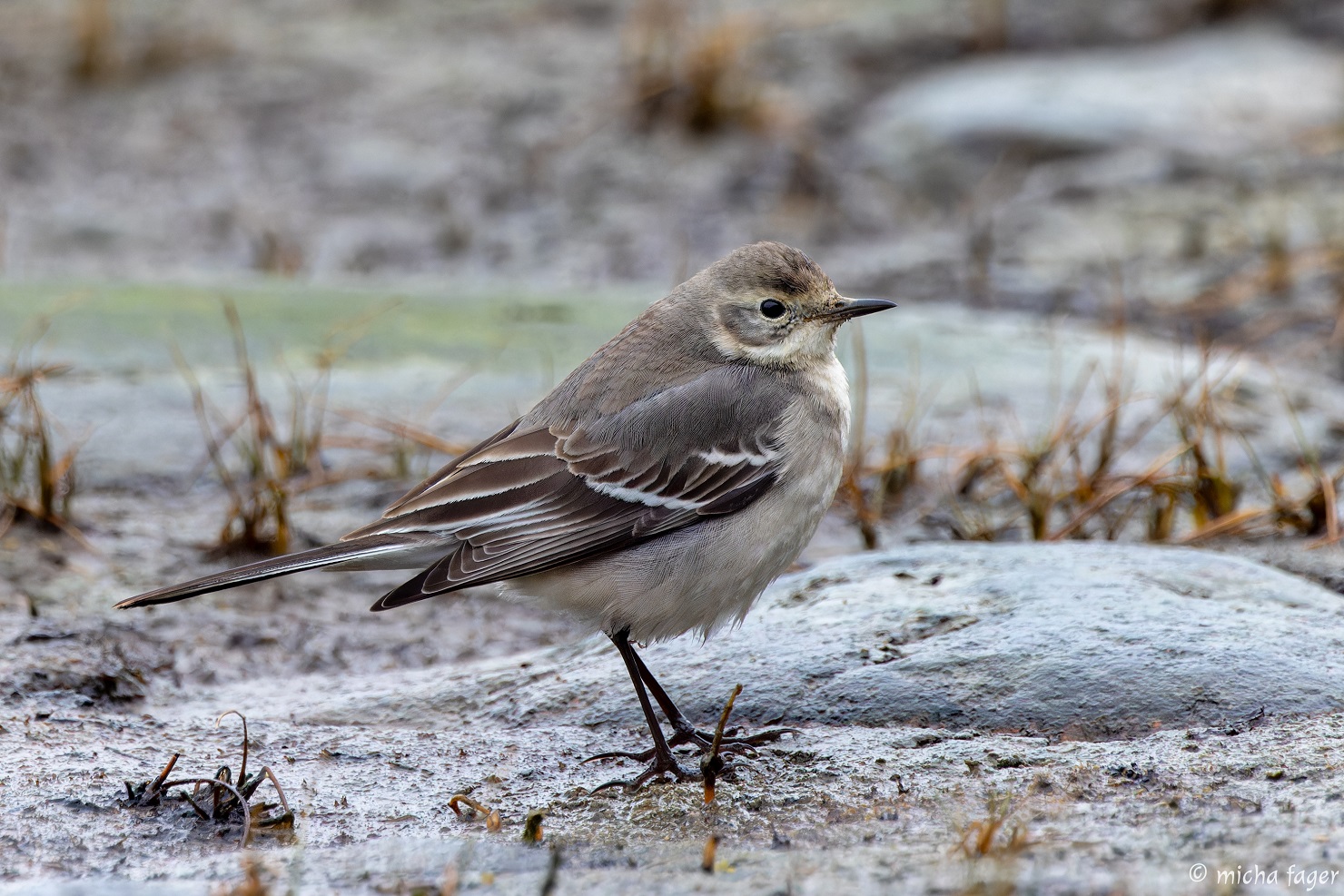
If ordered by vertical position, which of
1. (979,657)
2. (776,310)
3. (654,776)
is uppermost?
(776,310)

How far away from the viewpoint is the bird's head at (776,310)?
4.99 metres

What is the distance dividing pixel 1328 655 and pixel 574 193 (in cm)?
709

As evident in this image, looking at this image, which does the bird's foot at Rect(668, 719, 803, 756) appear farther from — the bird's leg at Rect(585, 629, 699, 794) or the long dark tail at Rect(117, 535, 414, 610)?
the long dark tail at Rect(117, 535, 414, 610)

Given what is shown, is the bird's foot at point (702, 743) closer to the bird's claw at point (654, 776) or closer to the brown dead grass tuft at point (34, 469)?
the bird's claw at point (654, 776)

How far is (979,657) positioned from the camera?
4.48 meters

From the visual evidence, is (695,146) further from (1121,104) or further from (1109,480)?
(1109,480)

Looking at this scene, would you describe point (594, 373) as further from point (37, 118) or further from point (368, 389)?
point (37, 118)

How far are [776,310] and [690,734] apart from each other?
4.75 feet

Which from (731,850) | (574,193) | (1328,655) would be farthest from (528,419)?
(574,193)

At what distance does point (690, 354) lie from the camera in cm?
496

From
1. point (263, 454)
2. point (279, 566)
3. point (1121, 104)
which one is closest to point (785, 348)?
point (279, 566)

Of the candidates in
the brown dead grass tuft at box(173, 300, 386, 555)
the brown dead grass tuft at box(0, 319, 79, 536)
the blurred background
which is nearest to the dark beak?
the brown dead grass tuft at box(173, 300, 386, 555)

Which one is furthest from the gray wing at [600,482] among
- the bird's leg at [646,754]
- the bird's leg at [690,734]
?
the bird's leg at [690,734]

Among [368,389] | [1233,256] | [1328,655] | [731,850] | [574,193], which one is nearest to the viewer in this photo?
[731,850]
